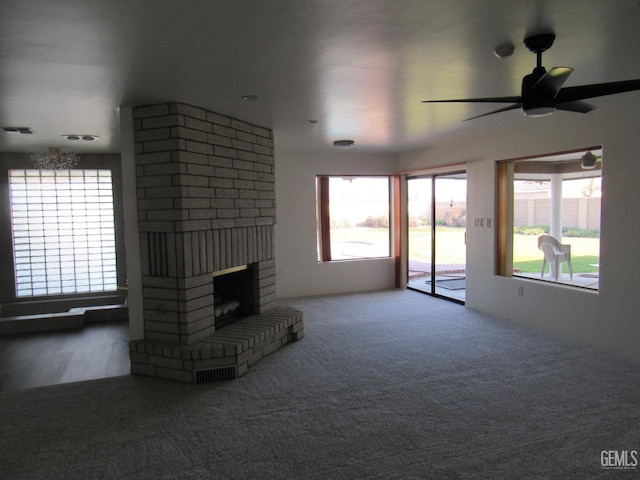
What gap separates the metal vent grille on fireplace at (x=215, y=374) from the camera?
3.55 meters

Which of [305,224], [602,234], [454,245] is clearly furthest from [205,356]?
[454,245]

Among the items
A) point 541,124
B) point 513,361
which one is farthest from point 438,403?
point 541,124

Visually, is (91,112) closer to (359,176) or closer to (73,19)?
(73,19)

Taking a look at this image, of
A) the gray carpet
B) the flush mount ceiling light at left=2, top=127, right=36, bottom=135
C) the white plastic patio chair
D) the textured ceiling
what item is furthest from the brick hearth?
the white plastic patio chair

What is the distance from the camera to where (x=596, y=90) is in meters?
2.18

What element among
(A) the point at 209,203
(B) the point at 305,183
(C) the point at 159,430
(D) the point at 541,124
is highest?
(D) the point at 541,124

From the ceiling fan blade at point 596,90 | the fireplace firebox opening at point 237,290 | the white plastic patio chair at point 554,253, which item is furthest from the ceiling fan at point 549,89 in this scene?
the fireplace firebox opening at point 237,290

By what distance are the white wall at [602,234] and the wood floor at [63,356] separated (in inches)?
173

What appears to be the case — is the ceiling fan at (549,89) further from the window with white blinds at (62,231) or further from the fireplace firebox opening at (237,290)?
the window with white blinds at (62,231)

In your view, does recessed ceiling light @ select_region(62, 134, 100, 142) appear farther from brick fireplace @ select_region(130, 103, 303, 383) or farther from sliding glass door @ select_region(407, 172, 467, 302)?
sliding glass door @ select_region(407, 172, 467, 302)

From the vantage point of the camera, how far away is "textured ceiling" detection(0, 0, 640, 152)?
1.98 metres

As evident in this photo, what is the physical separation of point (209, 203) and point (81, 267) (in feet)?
13.5

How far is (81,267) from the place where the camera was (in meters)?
6.79

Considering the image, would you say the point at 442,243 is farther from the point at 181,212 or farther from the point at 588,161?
the point at 181,212
